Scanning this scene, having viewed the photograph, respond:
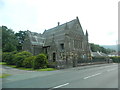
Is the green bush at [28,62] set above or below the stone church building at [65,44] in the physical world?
below

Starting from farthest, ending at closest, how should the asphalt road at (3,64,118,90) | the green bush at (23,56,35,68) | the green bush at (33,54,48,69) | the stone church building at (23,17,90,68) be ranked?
the stone church building at (23,17,90,68)
the green bush at (23,56,35,68)
the green bush at (33,54,48,69)
the asphalt road at (3,64,118,90)

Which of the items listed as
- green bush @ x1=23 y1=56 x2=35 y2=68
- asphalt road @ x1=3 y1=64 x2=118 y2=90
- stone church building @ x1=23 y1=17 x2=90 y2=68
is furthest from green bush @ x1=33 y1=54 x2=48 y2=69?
asphalt road @ x1=3 y1=64 x2=118 y2=90

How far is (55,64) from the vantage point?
23344mm

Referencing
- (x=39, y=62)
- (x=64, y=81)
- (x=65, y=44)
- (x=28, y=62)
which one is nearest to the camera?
(x=64, y=81)

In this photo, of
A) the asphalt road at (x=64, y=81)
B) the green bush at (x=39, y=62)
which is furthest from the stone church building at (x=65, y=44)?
the asphalt road at (x=64, y=81)

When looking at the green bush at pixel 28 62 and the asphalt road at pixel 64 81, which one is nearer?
the asphalt road at pixel 64 81

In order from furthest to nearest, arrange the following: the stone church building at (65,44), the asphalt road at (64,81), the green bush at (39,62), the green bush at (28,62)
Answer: the stone church building at (65,44) < the green bush at (28,62) < the green bush at (39,62) < the asphalt road at (64,81)

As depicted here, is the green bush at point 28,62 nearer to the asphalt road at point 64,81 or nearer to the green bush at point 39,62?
the green bush at point 39,62

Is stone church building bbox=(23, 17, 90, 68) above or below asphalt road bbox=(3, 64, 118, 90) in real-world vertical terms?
above

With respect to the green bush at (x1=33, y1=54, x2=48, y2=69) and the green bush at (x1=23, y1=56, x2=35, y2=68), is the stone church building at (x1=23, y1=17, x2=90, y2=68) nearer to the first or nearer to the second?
the green bush at (x1=23, y1=56, x2=35, y2=68)

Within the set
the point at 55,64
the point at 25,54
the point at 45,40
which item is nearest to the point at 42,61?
the point at 55,64

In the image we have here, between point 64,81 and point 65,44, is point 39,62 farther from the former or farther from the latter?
point 64,81

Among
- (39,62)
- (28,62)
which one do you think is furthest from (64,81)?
(28,62)

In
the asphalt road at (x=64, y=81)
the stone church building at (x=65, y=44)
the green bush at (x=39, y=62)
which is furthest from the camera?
the stone church building at (x=65, y=44)
